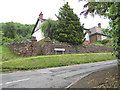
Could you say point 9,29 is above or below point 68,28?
above

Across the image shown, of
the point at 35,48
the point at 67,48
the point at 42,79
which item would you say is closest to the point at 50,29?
the point at 67,48

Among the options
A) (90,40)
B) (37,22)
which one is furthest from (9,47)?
(90,40)

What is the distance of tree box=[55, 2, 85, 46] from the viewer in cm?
2088

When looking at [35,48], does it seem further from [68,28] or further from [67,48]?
[68,28]

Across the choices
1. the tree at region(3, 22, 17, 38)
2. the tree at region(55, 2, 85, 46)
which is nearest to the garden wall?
the tree at region(55, 2, 85, 46)

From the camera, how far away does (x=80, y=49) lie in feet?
70.0

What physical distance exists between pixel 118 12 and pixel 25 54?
15444 mm

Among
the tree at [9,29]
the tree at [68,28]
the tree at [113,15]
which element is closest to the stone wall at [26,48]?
the tree at [68,28]

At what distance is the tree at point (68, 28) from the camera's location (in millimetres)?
20875

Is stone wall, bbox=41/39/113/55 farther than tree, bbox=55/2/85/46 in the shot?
No

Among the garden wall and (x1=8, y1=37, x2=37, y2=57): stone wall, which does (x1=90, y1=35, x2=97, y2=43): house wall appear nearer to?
the garden wall

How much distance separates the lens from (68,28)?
2139 cm

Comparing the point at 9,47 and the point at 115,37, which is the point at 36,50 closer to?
the point at 9,47

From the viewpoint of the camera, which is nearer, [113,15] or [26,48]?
[113,15]
